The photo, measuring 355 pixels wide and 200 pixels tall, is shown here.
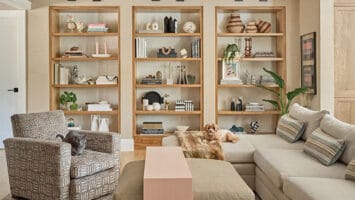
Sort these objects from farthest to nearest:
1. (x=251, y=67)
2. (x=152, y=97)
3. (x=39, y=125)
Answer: (x=251, y=67)
(x=152, y=97)
(x=39, y=125)

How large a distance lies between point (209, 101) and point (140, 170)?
3367mm

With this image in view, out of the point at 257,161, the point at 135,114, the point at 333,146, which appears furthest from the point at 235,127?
the point at 333,146

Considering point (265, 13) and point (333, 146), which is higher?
point (265, 13)

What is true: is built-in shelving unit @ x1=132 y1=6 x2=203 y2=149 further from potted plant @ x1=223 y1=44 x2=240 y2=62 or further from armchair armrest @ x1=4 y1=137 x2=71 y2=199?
armchair armrest @ x1=4 y1=137 x2=71 y2=199

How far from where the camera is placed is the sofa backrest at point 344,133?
124 inches

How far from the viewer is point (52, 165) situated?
3391mm

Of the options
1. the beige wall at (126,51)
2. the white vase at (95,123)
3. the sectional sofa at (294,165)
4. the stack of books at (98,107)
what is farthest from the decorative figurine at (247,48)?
the white vase at (95,123)

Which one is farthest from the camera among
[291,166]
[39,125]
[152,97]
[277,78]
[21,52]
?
[152,97]

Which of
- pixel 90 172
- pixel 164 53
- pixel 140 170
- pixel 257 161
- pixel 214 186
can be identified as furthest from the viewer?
pixel 164 53

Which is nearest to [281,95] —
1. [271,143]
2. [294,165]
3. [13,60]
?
[271,143]

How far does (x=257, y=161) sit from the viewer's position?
3.83 metres

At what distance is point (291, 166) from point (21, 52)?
4826mm

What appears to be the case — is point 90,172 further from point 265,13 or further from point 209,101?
point 265,13

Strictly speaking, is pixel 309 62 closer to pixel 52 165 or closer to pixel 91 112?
pixel 91 112
